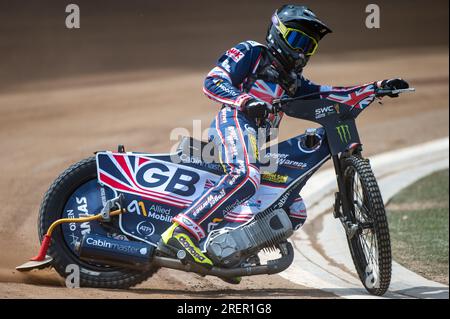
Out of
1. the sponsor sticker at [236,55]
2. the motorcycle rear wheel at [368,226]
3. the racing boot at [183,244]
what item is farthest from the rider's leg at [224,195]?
the motorcycle rear wheel at [368,226]

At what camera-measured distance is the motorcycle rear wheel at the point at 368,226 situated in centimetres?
699

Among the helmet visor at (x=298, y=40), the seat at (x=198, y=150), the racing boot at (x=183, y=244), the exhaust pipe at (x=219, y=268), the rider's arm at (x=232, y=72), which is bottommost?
the exhaust pipe at (x=219, y=268)

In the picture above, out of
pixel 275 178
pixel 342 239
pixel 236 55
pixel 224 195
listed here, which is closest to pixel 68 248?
pixel 224 195

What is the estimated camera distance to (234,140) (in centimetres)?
716

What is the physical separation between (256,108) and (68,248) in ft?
6.41

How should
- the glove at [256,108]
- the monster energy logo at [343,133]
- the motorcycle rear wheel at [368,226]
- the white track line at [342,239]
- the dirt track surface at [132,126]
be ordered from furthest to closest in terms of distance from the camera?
the white track line at [342,239], the dirt track surface at [132,126], the monster energy logo at [343,133], the motorcycle rear wheel at [368,226], the glove at [256,108]

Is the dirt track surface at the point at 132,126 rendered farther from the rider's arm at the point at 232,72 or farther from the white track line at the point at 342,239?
the rider's arm at the point at 232,72

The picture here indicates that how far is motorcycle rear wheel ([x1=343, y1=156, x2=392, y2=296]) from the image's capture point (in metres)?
6.99

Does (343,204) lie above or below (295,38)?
below

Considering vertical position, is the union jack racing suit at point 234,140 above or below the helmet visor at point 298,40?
below

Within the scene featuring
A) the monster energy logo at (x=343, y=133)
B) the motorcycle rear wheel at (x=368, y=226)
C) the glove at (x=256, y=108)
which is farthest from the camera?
the monster energy logo at (x=343, y=133)

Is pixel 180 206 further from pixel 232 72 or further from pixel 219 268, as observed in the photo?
pixel 232 72

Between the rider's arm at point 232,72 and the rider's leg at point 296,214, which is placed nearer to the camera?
the rider's arm at point 232,72
